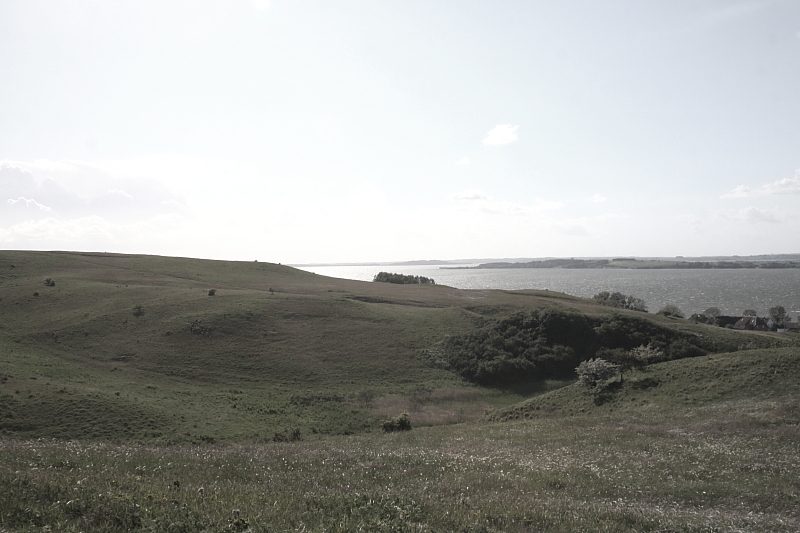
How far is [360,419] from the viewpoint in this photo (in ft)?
114

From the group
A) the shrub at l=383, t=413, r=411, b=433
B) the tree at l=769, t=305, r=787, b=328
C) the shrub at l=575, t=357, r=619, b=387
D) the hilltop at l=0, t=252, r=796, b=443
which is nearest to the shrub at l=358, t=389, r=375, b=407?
the hilltop at l=0, t=252, r=796, b=443

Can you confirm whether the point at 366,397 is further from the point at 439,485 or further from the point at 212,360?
the point at 439,485

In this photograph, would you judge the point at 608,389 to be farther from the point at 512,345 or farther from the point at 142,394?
the point at 142,394

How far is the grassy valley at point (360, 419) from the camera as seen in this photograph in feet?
31.6

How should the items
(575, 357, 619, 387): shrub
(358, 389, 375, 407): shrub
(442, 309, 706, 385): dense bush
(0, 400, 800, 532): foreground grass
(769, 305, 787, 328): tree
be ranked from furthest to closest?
(769, 305, 787, 328): tree < (442, 309, 706, 385): dense bush < (358, 389, 375, 407): shrub < (575, 357, 619, 387): shrub < (0, 400, 800, 532): foreground grass

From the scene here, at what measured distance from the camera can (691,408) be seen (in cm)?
2633

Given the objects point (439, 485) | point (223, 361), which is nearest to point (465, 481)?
point (439, 485)

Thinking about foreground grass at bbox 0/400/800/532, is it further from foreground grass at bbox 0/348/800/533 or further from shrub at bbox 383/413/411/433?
shrub at bbox 383/413/411/433

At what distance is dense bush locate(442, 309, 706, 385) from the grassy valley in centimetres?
31

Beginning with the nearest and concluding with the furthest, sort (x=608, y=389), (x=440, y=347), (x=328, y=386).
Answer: (x=608, y=389) < (x=328, y=386) < (x=440, y=347)

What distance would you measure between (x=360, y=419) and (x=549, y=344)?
26.7m

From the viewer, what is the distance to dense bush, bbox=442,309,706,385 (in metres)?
48.0

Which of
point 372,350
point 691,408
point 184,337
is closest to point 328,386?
point 372,350

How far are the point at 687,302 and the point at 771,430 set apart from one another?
171 m
